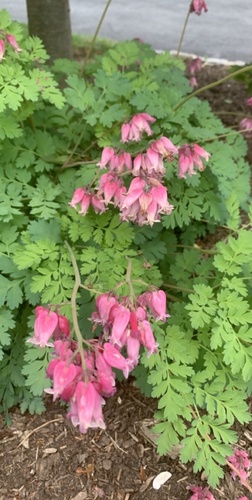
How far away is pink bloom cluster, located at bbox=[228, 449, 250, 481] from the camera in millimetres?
2420

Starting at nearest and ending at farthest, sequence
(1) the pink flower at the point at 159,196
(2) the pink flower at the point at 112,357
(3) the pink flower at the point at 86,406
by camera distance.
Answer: (3) the pink flower at the point at 86,406
(2) the pink flower at the point at 112,357
(1) the pink flower at the point at 159,196

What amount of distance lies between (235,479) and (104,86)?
2.19 meters

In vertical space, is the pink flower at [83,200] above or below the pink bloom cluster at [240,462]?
above

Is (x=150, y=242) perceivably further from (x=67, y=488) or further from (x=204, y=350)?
(x=67, y=488)

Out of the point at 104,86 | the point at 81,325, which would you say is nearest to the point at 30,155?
the point at 104,86

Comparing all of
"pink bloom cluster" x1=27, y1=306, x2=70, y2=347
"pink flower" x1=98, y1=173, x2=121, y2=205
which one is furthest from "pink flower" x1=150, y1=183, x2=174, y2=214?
"pink bloom cluster" x1=27, y1=306, x2=70, y2=347

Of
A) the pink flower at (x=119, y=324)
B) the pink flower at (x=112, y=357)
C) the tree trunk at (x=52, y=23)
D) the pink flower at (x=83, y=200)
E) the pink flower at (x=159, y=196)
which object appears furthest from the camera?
the tree trunk at (x=52, y=23)

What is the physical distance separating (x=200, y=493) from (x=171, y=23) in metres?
7.39

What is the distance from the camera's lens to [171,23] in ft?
26.6

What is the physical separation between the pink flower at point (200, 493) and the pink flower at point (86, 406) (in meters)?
1.03

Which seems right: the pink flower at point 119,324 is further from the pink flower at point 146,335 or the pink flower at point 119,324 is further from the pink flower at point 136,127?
the pink flower at point 136,127

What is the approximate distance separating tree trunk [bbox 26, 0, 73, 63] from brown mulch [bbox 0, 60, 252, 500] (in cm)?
273

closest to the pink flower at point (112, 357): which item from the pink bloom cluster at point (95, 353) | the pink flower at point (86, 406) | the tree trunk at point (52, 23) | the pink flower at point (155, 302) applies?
the pink bloom cluster at point (95, 353)

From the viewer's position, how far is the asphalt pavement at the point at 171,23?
729 centimetres
